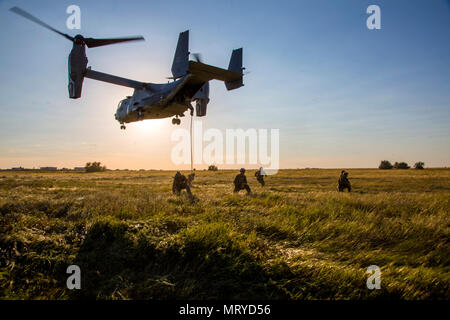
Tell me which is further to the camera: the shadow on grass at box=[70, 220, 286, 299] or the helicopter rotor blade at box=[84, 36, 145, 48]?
the helicopter rotor blade at box=[84, 36, 145, 48]

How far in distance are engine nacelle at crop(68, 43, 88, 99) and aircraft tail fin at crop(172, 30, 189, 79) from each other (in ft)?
15.8

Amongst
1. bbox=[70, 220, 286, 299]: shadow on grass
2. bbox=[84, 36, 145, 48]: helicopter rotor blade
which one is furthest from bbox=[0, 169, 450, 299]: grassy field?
bbox=[84, 36, 145, 48]: helicopter rotor blade

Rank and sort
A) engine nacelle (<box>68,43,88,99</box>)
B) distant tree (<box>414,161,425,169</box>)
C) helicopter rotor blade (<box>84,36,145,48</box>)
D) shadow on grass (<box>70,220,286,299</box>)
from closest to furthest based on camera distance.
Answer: shadow on grass (<box>70,220,286,299</box>), engine nacelle (<box>68,43,88,99</box>), helicopter rotor blade (<box>84,36,145,48</box>), distant tree (<box>414,161,425,169</box>)

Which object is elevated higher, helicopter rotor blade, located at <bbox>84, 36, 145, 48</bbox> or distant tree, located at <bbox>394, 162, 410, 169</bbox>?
helicopter rotor blade, located at <bbox>84, 36, 145, 48</bbox>

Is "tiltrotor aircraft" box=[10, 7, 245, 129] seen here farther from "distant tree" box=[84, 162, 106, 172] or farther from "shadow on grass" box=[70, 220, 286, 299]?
"distant tree" box=[84, 162, 106, 172]

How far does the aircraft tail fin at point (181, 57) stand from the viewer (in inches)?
403

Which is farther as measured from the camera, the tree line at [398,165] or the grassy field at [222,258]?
the tree line at [398,165]

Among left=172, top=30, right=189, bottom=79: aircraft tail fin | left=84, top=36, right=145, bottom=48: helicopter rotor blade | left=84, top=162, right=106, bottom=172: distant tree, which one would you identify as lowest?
left=84, top=162, right=106, bottom=172: distant tree

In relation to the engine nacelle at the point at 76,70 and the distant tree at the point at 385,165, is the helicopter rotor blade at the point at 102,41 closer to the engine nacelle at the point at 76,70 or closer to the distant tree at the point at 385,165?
the engine nacelle at the point at 76,70

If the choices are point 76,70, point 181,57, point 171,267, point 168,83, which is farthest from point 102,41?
point 171,267

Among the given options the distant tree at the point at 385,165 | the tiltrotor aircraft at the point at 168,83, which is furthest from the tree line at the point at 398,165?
the tiltrotor aircraft at the point at 168,83

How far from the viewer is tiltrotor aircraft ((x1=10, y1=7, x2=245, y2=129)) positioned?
10.3 m

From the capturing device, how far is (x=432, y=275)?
3701mm
